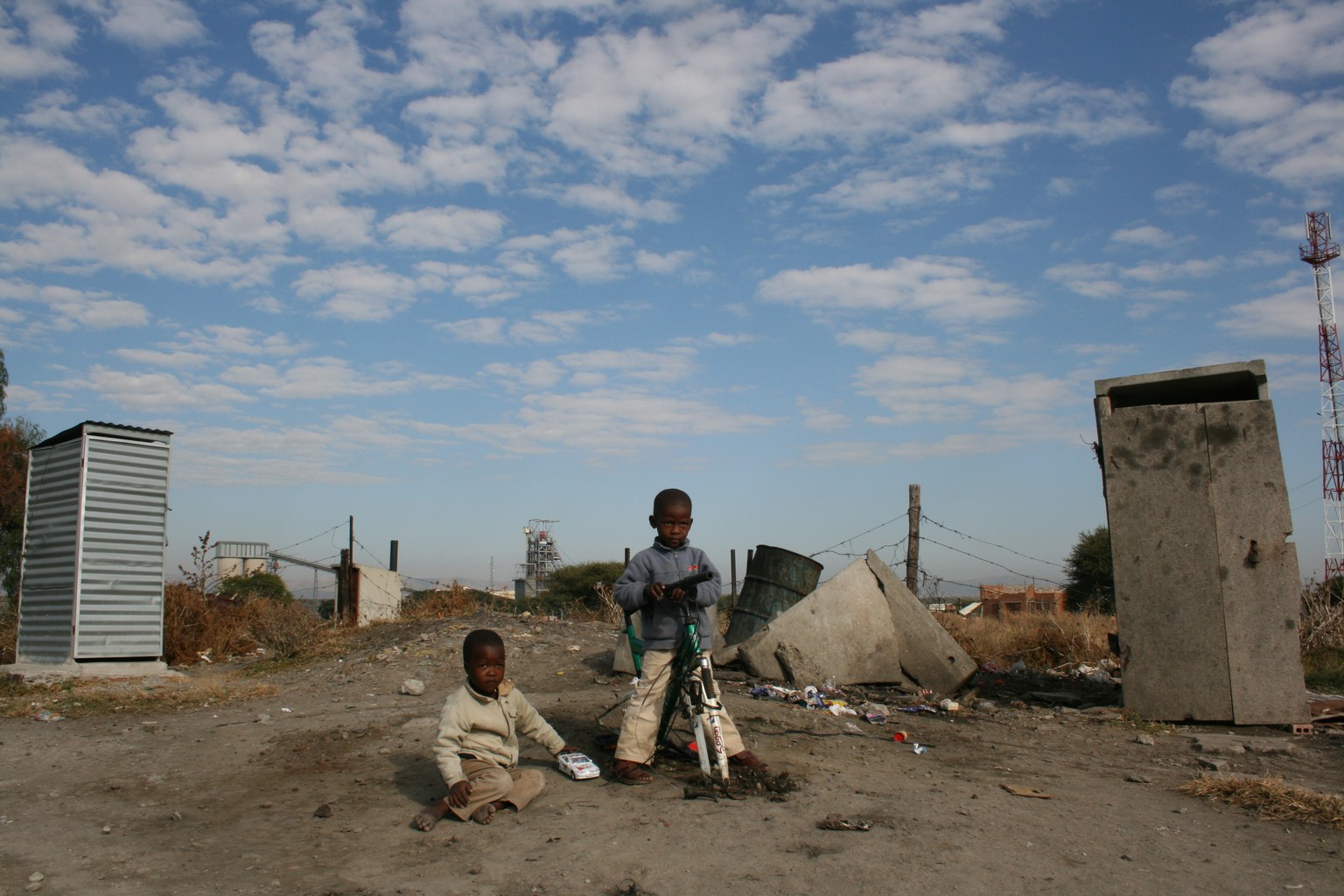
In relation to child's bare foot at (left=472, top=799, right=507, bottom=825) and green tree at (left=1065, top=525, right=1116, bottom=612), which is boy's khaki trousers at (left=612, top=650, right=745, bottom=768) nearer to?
child's bare foot at (left=472, top=799, right=507, bottom=825)

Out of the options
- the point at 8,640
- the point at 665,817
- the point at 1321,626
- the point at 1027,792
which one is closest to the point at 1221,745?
the point at 1027,792

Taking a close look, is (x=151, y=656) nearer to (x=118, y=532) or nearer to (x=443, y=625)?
(x=118, y=532)

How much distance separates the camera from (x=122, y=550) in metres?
9.95

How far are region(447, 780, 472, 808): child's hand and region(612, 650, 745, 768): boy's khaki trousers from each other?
83 cm

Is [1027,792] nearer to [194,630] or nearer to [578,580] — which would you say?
[194,630]

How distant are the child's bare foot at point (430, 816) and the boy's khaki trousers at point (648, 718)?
89 centimetres

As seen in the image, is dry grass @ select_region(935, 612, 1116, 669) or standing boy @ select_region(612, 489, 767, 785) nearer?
standing boy @ select_region(612, 489, 767, 785)

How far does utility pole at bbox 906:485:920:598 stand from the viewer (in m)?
12.5

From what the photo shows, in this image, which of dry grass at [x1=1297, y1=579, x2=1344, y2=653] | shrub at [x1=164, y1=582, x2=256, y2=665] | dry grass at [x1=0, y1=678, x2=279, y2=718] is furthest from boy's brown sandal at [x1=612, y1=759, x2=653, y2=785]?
shrub at [x1=164, y1=582, x2=256, y2=665]

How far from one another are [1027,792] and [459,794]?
9.05ft

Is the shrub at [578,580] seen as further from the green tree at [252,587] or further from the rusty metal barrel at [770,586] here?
the rusty metal barrel at [770,586]

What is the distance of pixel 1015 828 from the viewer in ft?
12.6

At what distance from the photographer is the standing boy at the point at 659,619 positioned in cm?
442

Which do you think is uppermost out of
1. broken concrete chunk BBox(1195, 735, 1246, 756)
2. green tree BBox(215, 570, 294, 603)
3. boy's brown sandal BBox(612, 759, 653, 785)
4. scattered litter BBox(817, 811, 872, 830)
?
green tree BBox(215, 570, 294, 603)
